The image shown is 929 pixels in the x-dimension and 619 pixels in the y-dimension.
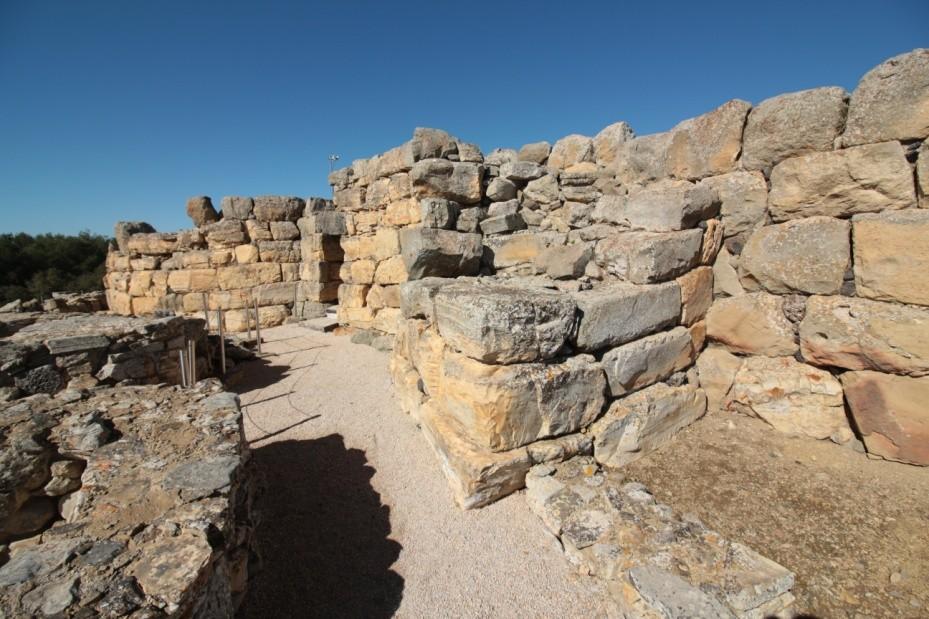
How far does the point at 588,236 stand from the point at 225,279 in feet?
26.2

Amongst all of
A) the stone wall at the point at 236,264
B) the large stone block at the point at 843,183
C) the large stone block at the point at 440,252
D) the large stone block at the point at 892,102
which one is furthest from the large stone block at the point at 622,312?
the stone wall at the point at 236,264

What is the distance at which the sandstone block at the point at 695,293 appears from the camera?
329cm

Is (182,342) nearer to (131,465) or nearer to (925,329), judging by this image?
(131,465)

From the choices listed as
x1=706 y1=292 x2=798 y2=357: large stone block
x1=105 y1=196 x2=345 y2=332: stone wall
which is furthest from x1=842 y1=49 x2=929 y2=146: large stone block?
x1=105 y1=196 x2=345 y2=332: stone wall

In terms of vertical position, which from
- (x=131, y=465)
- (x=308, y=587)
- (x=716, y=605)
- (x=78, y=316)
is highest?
(x=78, y=316)

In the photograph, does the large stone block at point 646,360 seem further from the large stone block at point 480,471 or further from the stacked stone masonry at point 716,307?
the large stone block at point 480,471

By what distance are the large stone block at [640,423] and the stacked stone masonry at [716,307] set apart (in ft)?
0.04

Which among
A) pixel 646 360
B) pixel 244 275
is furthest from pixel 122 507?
pixel 244 275

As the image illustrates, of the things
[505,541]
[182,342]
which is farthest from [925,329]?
[182,342]

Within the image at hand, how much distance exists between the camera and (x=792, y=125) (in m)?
2.92

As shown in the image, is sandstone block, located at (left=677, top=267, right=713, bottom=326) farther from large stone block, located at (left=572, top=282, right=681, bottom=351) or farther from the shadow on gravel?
the shadow on gravel

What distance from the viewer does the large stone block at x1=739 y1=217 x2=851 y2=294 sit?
277cm

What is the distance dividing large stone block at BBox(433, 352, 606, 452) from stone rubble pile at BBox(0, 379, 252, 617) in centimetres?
138

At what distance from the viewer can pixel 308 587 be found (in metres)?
2.16
